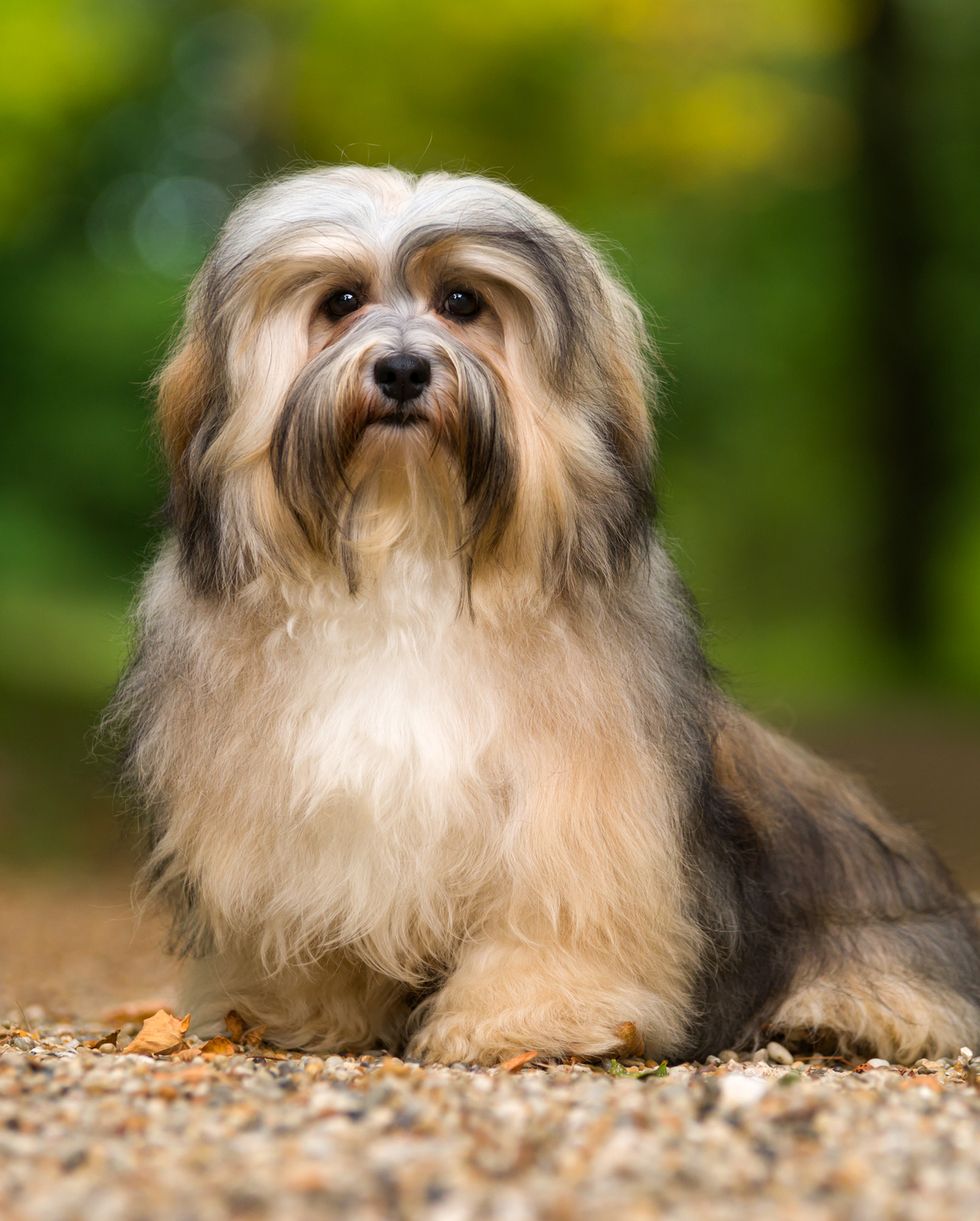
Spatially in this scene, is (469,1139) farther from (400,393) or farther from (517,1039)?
(400,393)

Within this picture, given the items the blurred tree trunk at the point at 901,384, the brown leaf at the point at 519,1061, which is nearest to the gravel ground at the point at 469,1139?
the brown leaf at the point at 519,1061

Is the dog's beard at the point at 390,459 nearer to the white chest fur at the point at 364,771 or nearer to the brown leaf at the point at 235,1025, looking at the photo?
the white chest fur at the point at 364,771

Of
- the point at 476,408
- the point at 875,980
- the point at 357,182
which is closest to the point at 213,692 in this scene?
the point at 476,408

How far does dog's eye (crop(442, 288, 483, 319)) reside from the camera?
13.0ft

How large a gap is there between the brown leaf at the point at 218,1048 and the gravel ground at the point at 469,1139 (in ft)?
0.07

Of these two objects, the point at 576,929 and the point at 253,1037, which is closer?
the point at 576,929

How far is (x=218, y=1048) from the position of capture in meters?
3.99

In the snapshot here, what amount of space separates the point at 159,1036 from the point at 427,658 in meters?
1.05

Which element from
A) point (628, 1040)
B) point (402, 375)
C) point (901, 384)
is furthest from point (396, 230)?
point (901, 384)

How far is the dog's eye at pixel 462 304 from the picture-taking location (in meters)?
3.96

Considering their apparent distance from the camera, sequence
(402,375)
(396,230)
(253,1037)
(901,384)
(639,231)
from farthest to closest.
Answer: (901,384) < (639,231) < (253,1037) < (396,230) < (402,375)

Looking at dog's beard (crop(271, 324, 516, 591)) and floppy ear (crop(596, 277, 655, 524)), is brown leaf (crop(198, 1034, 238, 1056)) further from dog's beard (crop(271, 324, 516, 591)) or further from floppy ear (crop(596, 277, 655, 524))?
floppy ear (crop(596, 277, 655, 524))

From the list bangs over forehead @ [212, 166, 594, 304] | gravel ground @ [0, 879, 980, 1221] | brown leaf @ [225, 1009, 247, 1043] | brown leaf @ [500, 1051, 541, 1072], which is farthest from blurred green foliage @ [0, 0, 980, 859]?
gravel ground @ [0, 879, 980, 1221]

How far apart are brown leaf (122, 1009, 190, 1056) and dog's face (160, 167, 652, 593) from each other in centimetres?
99
